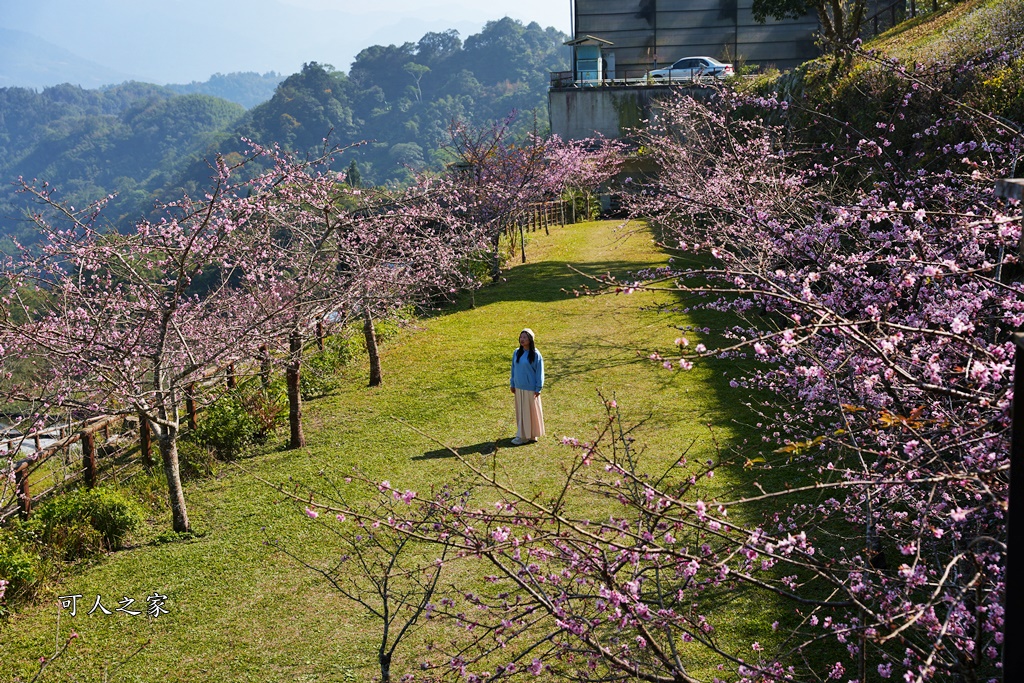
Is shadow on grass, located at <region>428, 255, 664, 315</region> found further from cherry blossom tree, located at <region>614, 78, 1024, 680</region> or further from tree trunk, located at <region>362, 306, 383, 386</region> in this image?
tree trunk, located at <region>362, 306, 383, 386</region>

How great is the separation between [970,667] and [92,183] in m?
155

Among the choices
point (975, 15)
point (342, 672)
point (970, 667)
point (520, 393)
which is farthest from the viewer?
point (975, 15)

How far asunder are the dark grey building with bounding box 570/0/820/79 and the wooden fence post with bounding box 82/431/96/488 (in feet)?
120

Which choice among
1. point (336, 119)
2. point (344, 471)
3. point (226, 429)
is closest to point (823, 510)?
point (344, 471)

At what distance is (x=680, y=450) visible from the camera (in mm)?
8766

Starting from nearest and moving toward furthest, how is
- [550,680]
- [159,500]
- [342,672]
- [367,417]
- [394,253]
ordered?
[550,680]
[342,672]
[159,500]
[367,417]
[394,253]

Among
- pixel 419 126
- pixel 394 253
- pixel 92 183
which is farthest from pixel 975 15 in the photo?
pixel 92 183

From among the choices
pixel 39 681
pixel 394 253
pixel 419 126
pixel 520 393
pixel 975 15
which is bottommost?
pixel 39 681

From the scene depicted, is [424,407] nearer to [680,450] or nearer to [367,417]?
[367,417]

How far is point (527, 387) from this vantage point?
9305mm

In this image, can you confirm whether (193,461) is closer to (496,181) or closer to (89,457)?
(89,457)

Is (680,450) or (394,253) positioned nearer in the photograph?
(680,450)

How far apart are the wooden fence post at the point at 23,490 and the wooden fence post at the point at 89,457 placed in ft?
1.94

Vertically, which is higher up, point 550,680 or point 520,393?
point 520,393
